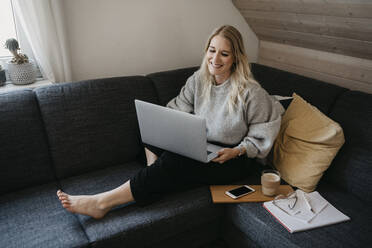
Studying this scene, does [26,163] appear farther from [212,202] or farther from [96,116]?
[212,202]

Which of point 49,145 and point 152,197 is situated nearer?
point 152,197

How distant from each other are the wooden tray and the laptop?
172 mm

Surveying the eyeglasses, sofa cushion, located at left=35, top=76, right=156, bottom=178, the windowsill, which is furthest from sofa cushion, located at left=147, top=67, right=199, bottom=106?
the eyeglasses

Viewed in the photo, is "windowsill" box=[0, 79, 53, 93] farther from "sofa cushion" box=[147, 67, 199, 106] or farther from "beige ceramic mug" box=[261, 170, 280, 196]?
"beige ceramic mug" box=[261, 170, 280, 196]

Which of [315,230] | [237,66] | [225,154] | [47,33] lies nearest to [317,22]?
[237,66]

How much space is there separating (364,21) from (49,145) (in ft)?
6.09

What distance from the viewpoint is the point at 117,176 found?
1.86 meters

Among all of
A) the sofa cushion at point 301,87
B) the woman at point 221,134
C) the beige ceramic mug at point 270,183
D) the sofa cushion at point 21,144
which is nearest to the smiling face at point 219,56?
the woman at point 221,134

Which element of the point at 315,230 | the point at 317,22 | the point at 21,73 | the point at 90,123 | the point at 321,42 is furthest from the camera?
the point at 321,42

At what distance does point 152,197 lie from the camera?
1.62 meters

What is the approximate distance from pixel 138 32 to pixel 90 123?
818 millimetres

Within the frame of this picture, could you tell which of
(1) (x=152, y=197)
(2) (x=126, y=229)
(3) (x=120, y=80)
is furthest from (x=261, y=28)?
(2) (x=126, y=229)

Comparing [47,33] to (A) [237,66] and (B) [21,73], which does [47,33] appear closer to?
(B) [21,73]

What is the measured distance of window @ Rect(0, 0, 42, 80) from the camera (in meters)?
2.03
